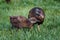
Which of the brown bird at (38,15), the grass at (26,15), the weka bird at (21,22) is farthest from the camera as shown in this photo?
the brown bird at (38,15)

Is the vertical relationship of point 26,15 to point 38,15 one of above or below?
below

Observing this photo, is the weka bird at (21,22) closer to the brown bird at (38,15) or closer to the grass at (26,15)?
the grass at (26,15)

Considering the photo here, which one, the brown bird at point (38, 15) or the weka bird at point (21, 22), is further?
the brown bird at point (38, 15)

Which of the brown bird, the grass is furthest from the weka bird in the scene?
the brown bird

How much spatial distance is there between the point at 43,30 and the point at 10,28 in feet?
3.02

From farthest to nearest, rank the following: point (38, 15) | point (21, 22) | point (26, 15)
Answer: point (26, 15) → point (38, 15) → point (21, 22)

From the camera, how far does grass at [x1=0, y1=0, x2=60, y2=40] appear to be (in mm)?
7354

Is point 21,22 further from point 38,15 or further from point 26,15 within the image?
point 26,15

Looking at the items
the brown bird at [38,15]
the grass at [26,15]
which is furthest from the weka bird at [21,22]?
the brown bird at [38,15]

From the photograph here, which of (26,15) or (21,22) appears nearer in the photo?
(21,22)

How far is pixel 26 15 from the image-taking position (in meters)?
10.3

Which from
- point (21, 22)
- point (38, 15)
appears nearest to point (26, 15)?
point (38, 15)

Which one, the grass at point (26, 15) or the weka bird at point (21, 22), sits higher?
the weka bird at point (21, 22)

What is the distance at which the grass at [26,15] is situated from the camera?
7354 millimetres
